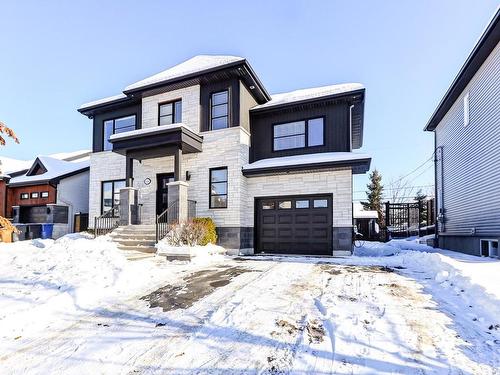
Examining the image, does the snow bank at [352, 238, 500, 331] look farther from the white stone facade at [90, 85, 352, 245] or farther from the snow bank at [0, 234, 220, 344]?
the snow bank at [0, 234, 220, 344]

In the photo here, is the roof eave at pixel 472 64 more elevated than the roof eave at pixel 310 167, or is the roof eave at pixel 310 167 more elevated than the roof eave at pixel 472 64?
the roof eave at pixel 472 64

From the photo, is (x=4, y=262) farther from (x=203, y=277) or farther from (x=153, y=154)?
(x=153, y=154)

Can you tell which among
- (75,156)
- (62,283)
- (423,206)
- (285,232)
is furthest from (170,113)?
(423,206)

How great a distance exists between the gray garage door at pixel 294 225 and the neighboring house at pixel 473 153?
192 inches

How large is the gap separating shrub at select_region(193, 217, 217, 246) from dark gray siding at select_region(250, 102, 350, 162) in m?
3.46

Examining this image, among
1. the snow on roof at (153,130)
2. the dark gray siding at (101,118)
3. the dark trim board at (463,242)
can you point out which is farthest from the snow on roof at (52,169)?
the dark trim board at (463,242)

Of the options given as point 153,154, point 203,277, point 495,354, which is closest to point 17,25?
point 153,154

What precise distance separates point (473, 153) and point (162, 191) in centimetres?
1229

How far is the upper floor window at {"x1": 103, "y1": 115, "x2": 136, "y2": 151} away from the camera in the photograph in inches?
522

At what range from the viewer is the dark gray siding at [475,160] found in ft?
26.4

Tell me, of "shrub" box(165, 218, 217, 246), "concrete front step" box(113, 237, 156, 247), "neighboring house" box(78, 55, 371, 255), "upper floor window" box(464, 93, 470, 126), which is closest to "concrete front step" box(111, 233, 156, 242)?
"concrete front step" box(113, 237, 156, 247)

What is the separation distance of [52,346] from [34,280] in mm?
2727

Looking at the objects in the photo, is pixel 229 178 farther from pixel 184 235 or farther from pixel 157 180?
pixel 157 180

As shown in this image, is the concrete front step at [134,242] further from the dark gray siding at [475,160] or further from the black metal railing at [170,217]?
the dark gray siding at [475,160]
